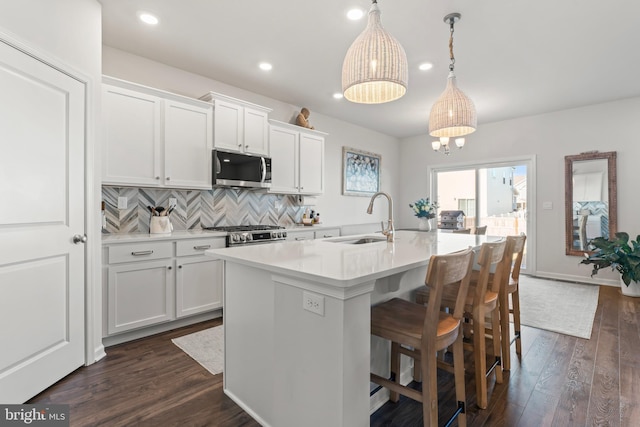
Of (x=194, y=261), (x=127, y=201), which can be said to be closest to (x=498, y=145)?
(x=194, y=261)

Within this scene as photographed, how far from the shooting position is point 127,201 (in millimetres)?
3092

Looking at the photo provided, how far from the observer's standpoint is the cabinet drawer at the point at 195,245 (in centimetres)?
288

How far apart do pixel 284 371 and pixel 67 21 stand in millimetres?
2637

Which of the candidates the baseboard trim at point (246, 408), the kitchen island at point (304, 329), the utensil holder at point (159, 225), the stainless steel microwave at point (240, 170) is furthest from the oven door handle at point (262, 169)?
the baseboard trim at point (246, 408)

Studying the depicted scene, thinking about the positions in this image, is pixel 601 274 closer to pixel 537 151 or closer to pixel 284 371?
pixel 537 151

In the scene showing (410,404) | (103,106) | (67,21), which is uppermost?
(67,21)

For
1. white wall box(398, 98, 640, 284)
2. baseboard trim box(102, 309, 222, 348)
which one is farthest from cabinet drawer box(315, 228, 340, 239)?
white wall box(398, 98, 640, 284)

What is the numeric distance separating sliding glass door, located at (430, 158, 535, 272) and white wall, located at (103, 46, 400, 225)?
3.58 feet

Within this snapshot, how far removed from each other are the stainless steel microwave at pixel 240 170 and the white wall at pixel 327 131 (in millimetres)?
882

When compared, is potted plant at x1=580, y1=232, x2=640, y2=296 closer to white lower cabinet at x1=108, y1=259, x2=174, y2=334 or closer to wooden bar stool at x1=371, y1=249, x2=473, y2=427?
wooden bar stool at x1=371, y1=249, x2=473, y2=427

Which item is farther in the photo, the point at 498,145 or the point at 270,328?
the point at 498,145

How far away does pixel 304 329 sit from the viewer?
52.3 inches

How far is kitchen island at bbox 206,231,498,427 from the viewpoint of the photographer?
120 centimetres

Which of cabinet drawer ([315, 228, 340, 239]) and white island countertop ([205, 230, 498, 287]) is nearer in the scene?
white island countertop ([205, 230, 498, 287])
